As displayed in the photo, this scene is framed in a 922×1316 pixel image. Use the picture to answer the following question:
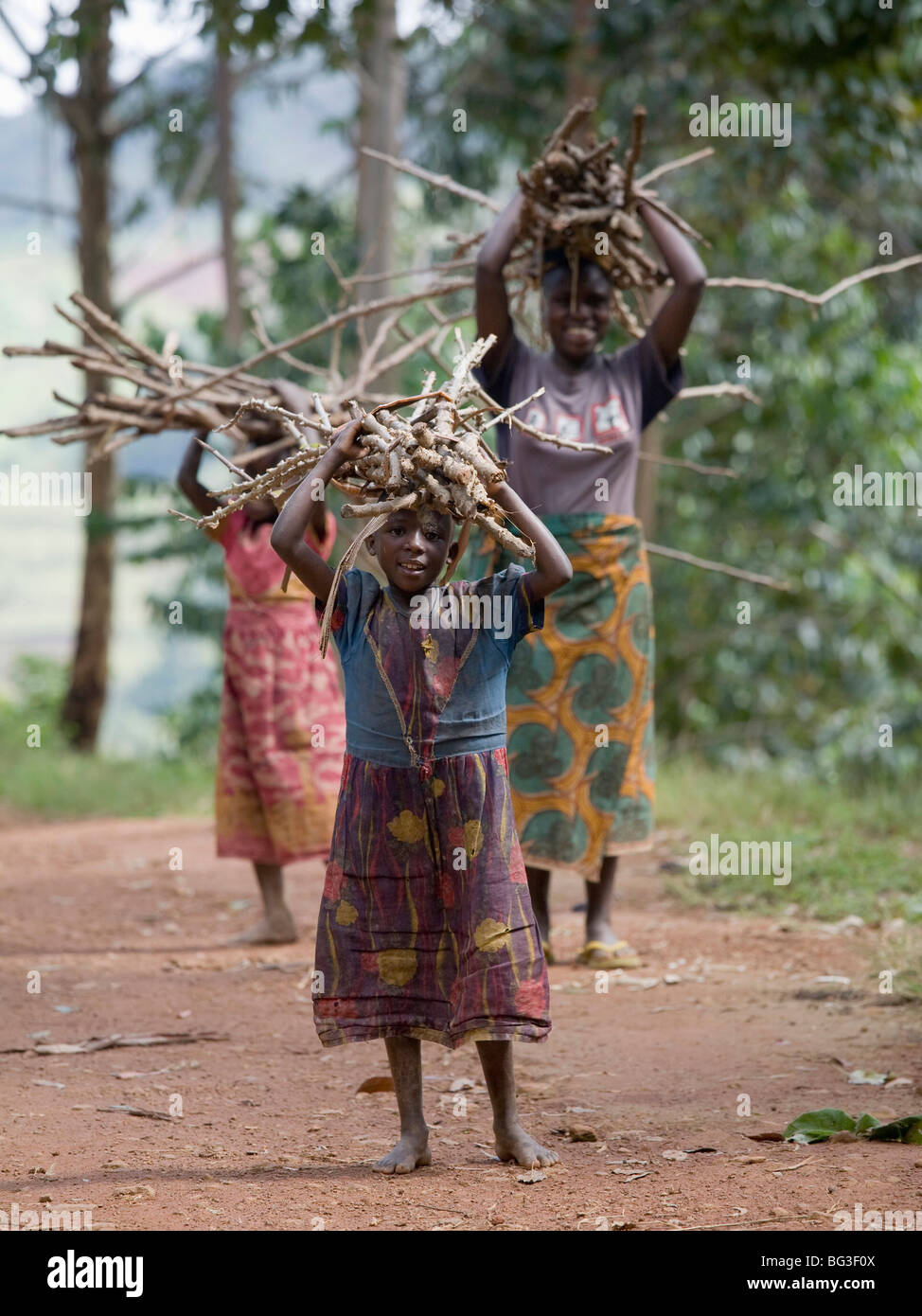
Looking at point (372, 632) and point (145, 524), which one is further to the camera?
point (145, 524)

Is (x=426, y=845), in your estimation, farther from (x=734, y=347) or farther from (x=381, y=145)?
(x=734, y=347)

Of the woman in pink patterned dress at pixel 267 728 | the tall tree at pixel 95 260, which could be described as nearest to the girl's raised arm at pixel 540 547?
the woman in pink patterned dress at pixel 267 728

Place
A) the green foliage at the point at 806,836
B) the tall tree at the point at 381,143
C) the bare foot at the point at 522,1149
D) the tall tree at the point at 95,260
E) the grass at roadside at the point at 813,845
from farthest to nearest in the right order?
1. the tall tree at the point at 95,260
2. the tall tree at the point at 381,143
3. the green foliage at the point at 806,836
4. the grass at roadside at the point at 813,845
5. the bare foot at the point at 522,1149

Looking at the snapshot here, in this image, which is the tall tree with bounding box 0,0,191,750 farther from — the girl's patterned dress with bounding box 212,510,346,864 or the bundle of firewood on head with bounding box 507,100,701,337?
the bundle of firewood on head with bounding box 507,100,701,337

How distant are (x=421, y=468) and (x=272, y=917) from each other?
2.69 metres

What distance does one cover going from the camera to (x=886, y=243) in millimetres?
6492

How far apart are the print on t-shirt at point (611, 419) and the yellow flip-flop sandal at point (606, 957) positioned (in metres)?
1.63

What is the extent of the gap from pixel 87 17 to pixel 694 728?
308 inches

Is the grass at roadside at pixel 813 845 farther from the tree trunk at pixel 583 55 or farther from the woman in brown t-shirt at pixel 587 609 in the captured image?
the tree trunk at pixel 583 55

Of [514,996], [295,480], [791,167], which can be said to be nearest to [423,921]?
[514,996]

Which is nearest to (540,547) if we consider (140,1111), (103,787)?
(140,1111)

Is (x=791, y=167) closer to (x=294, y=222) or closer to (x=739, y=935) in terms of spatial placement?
(x=294, y=222)

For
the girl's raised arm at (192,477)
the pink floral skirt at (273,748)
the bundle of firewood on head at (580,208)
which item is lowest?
the pink floral skirt at (273,748)

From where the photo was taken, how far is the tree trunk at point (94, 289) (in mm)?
12477
